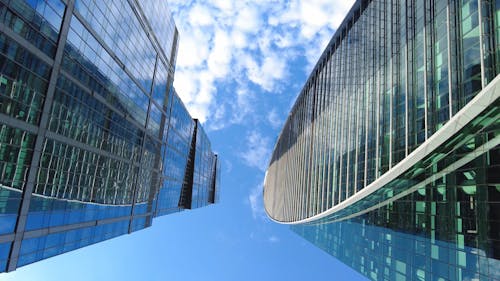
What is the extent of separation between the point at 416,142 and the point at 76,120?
119 feet

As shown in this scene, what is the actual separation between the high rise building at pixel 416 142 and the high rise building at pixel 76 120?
34.3 meters

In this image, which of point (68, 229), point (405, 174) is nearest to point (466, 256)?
point (405, 174)

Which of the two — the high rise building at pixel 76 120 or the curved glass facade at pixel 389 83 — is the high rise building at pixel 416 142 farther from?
the high rise building at pixel 76 120

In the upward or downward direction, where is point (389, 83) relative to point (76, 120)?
upward

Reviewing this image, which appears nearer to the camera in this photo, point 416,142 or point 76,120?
point 416,142

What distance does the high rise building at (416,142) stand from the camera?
26.8 meters

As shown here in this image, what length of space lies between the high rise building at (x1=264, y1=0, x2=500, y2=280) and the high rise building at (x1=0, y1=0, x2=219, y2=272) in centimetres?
3428

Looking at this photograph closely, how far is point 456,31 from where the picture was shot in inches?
1161

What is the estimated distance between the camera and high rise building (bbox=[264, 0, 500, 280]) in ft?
88.1

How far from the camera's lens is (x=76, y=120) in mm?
41031

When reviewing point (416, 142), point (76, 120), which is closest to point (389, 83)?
point (416, 142)

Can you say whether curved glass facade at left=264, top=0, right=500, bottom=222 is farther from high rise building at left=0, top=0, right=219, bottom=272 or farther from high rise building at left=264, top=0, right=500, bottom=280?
high rise building at left=0, top=0, right=219, bottom=272

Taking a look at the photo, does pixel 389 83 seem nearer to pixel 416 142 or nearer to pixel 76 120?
pixel 416 142

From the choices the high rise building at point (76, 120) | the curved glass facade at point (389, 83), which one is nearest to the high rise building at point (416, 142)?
the curved glass facade at point (389, 83)
